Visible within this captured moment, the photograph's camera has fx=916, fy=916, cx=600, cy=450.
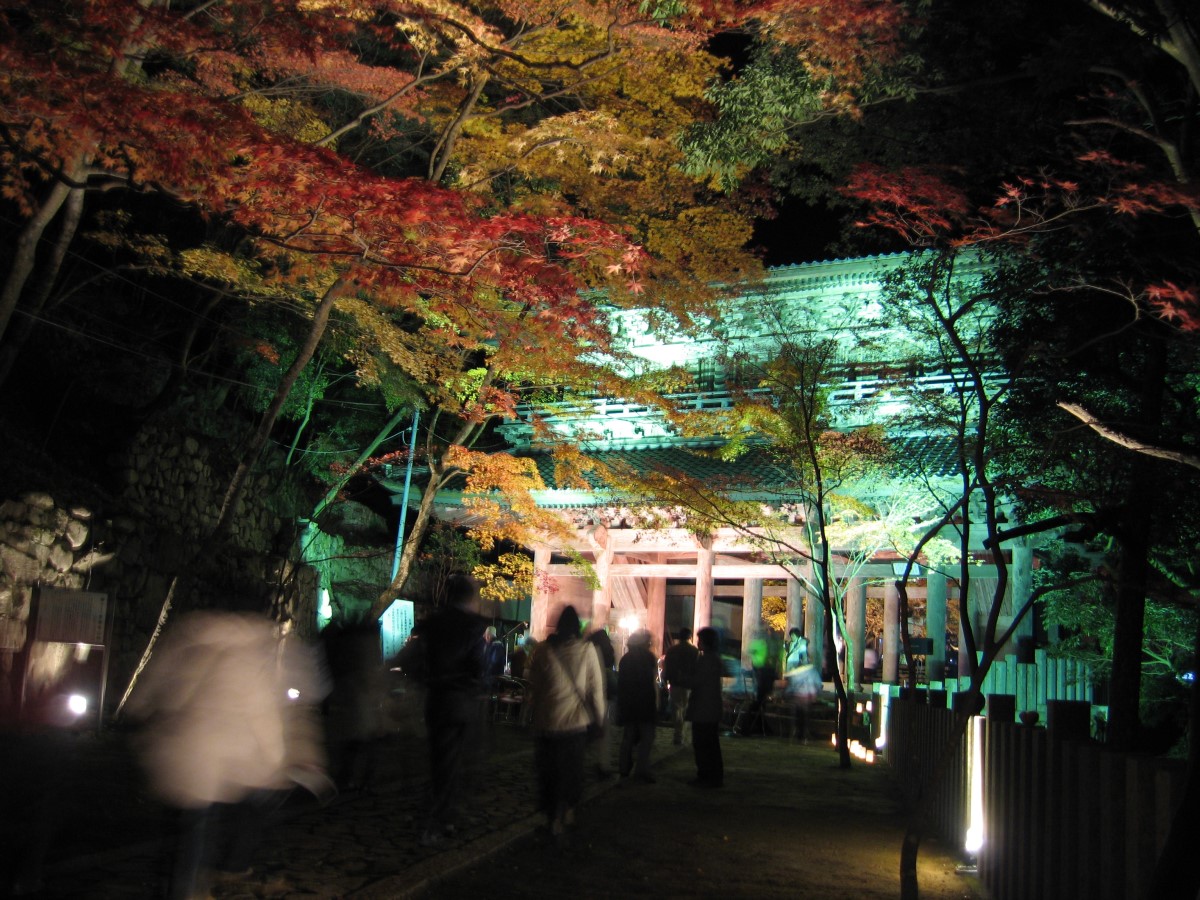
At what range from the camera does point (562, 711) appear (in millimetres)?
6633

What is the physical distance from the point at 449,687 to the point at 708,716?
13.4 ft

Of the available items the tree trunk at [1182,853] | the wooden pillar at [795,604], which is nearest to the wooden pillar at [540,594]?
the wooden pillar at [795,604]

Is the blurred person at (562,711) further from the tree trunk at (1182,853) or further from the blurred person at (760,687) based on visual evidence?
the blurred person at (760,687)

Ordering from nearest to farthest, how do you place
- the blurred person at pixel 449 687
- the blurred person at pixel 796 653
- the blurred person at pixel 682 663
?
the blurred person at pixel 449 687 < the blurred person at pixel 682 663 < the blurred person at pixel 796 653

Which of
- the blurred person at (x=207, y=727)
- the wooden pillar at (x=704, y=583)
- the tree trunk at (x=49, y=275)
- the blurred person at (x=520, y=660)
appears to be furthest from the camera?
the wooden pillar at (x=704, y=583)

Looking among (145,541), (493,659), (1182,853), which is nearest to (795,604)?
(493,659)

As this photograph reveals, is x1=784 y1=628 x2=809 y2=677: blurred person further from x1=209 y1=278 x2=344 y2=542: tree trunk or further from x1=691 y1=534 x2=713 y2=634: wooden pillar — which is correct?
x1=209 y1=278 x2=344 y2=542: tree trunk

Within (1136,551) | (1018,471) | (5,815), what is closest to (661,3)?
(1018,471)

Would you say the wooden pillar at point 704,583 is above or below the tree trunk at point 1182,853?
above

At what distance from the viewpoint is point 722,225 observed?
12914 millimetres

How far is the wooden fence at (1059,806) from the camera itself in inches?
127

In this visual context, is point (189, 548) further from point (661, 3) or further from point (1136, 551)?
point (1136, 551)

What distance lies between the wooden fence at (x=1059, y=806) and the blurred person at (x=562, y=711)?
248 centimetres

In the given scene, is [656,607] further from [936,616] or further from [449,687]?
[449,687]
